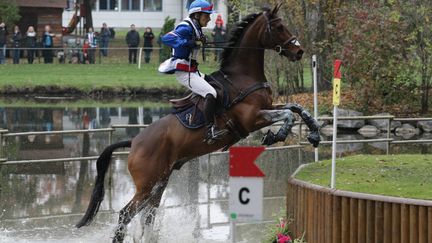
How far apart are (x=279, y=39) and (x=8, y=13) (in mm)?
33820

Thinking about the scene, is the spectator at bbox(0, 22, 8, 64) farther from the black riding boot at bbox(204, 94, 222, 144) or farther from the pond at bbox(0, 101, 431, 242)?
the black riding boot at bbox(204, 94, 222, 144)

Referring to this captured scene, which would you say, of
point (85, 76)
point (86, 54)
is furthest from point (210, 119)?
point (86, 54)

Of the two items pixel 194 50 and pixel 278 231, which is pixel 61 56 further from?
pixel 278 231

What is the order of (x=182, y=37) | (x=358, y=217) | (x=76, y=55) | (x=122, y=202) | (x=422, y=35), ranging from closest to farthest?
(x=358, y=217)
(x=182, y=37)
(x=122, y=202)
(x=422, y=35)
(x=76, y=55)

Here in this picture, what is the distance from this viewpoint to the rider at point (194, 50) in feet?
34.8

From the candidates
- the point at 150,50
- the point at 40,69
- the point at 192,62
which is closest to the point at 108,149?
the point at 192,62

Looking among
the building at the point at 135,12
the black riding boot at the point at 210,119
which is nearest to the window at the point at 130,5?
the building at the point at 135,12

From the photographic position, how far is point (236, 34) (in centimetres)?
1117

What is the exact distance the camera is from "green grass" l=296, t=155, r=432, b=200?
375 inches

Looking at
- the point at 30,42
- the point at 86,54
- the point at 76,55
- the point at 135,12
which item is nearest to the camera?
the point at 30,42

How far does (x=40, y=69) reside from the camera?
1401 inches

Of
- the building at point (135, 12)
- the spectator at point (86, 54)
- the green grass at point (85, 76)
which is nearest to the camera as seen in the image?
the green grass at point (85, 76)

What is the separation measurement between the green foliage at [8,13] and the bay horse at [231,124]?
3316 centimetres

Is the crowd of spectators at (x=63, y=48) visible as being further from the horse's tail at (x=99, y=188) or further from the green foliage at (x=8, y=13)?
the horse's tail at (x=99, y=188)
